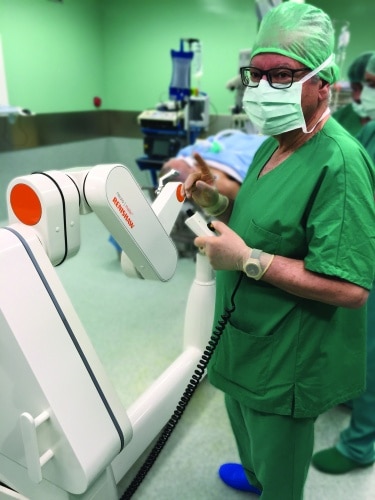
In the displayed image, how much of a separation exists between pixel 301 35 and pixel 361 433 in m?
1.48

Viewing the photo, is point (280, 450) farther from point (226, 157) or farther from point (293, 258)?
point (226, 157)

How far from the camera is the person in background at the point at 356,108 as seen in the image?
2.17 metres

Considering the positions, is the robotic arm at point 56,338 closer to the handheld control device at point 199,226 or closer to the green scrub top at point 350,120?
the handheld control device at point 199,226

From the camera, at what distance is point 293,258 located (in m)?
0.98

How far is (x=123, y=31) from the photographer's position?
5.33 meters

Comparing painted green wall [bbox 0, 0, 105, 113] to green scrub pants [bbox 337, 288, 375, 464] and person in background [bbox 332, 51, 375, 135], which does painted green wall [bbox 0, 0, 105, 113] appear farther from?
green scrub pants [bbox 337, 288, 375, 464]

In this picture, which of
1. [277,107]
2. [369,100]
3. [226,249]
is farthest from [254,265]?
[369,100]

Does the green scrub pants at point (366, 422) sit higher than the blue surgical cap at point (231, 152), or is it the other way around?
the blue surgical cap at point (231, 152)

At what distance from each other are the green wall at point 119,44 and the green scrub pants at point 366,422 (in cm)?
384

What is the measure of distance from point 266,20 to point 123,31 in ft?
16.5

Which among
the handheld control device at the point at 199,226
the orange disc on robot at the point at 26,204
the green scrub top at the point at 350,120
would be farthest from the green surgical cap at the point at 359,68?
the orange disc on robot at the point at 26,204

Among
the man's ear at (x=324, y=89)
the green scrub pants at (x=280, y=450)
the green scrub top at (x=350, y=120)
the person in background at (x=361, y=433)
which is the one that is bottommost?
the person in background at (x=361, y=433)

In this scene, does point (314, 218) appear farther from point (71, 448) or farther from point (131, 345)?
point (131, 345)

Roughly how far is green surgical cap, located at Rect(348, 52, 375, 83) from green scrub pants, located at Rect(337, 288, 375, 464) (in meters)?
1.40
